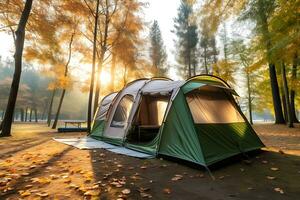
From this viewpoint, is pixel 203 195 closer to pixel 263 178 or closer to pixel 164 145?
pixel 263 178

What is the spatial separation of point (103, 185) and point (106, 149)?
362 cm

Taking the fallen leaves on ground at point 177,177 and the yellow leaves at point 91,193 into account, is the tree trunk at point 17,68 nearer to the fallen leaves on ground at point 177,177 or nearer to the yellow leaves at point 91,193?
the yellow leaves at point 91,193

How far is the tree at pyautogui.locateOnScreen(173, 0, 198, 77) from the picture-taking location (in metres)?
27.6

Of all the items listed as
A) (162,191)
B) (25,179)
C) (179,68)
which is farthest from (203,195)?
(179,68)

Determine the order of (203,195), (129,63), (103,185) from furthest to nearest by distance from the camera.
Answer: (129,63) → (103,185) → (203,195)

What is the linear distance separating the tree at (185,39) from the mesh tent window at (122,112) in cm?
1945

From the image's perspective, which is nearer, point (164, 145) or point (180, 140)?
point (180, 140)

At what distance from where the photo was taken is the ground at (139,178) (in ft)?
12.3

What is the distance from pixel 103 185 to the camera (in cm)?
412

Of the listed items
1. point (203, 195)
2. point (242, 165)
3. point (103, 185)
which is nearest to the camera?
point (203, 195)

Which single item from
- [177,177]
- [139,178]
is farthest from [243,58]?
[139,178]

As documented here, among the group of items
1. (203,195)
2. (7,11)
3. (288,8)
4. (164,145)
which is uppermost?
(7,11)

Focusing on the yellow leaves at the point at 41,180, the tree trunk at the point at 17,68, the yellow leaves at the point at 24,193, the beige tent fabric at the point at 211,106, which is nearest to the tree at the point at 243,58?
the beige tent fabric at the point at 211,106

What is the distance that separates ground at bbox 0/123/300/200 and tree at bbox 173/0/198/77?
22125 millimetres
